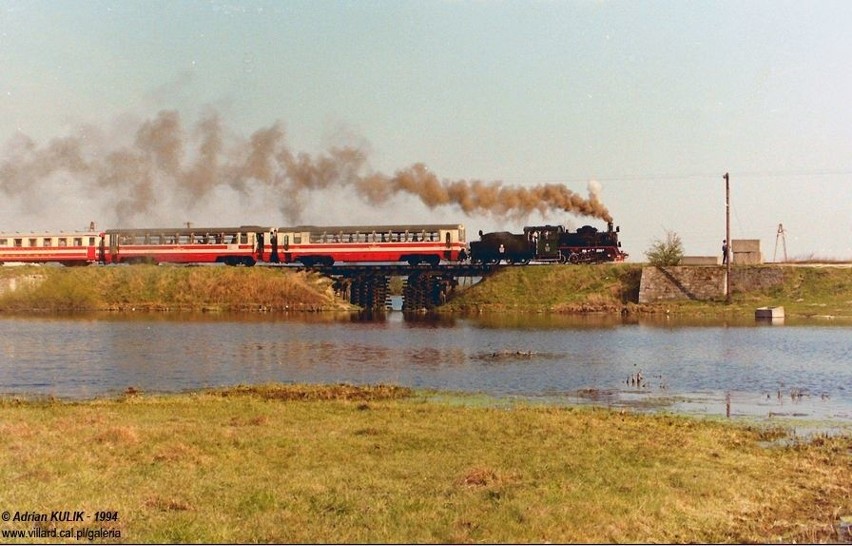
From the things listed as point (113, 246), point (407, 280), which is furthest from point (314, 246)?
point (113, 246)

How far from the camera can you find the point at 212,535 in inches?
488

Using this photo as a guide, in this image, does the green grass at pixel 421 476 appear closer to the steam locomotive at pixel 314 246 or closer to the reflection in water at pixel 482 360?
the reflection in water at pixel 482 360

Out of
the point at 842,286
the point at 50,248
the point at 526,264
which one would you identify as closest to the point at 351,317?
the point at 526,264

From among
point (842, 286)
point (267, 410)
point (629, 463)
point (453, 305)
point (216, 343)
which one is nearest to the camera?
point (629, 463)

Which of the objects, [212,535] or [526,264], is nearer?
[212,535]

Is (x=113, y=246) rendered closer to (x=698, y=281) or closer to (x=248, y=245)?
(x=248, y=245)

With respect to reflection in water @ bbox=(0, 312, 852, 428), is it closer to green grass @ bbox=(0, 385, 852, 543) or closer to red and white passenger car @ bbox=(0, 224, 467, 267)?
green grass @ bbox=(0, 385, 852, 543)

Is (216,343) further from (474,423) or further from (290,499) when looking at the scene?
(290,499)

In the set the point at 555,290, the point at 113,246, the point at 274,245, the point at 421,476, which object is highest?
the point at 274,245

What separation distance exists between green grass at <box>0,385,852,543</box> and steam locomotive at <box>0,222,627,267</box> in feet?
208

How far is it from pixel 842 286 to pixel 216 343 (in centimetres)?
5937

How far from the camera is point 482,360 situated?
42594 mm

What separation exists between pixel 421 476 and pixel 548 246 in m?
75.8

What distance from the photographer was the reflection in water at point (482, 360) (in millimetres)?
32344
